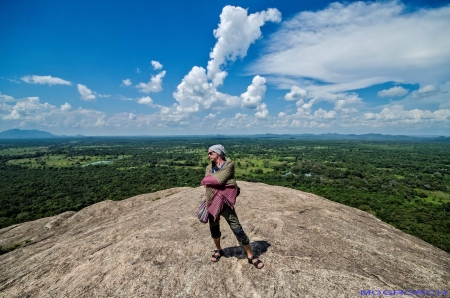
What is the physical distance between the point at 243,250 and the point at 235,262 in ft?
1.97

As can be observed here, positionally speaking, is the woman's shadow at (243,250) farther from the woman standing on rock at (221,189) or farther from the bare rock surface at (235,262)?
the woman standing on rock at (221,189)

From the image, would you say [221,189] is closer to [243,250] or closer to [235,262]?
[235,262]

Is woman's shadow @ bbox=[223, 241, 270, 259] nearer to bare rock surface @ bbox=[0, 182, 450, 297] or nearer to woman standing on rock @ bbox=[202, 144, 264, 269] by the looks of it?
bare rock surface @ bbox=[0, 182, 450, 297]

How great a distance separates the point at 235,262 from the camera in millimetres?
5324

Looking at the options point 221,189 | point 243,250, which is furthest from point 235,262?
point 221,189

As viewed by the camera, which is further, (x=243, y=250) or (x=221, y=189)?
(x=243, y=250)

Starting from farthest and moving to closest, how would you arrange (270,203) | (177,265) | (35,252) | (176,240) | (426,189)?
(426,189) < (270,203) < (35,252) < (176,240) < (177,265)

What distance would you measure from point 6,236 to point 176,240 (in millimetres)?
12366

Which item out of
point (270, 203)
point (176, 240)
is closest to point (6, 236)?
point (176, 240)

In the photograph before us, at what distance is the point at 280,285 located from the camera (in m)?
4.56

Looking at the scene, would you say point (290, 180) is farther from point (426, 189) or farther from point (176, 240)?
point (176, 240)

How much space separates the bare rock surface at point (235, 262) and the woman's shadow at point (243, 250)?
0.09 ft

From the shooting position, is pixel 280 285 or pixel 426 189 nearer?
pixel 280 285

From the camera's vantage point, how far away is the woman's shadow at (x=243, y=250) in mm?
5613
